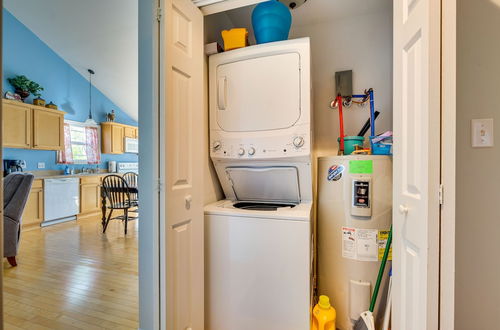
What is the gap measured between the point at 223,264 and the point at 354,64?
76.6 inches

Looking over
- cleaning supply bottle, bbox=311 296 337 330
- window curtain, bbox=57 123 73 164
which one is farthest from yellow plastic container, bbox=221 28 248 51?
window curtain, bbox=57 123 73 164

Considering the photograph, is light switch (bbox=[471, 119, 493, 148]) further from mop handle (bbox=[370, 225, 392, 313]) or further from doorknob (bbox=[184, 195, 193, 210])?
doorknob (bbox=[184, 195, 193, 210])

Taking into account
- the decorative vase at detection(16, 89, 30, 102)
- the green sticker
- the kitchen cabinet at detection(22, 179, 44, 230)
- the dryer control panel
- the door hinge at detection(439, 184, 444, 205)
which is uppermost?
the decorative vase at detection(16, 89, 30, 102)

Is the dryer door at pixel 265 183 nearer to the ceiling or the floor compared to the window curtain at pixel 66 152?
nearer to the floor

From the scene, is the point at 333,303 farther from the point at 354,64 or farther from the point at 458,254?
the point at 354,64

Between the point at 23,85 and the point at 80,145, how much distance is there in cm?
150

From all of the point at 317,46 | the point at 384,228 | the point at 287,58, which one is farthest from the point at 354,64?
the point at 384,228

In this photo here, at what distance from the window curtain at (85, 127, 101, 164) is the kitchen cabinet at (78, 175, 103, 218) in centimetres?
69

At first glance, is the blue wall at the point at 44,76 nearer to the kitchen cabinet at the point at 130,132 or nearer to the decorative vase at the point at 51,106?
the decorative vase at the point at 51,106

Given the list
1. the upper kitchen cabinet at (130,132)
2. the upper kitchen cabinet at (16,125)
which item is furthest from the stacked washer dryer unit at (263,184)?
the upper kitchen cabinet at (130,132)

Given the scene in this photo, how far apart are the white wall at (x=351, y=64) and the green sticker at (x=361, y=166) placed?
61 centimetres

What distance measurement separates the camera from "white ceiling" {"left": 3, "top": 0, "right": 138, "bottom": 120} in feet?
11.2

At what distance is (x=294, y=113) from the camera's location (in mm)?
1475

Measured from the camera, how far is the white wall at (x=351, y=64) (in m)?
1.93
